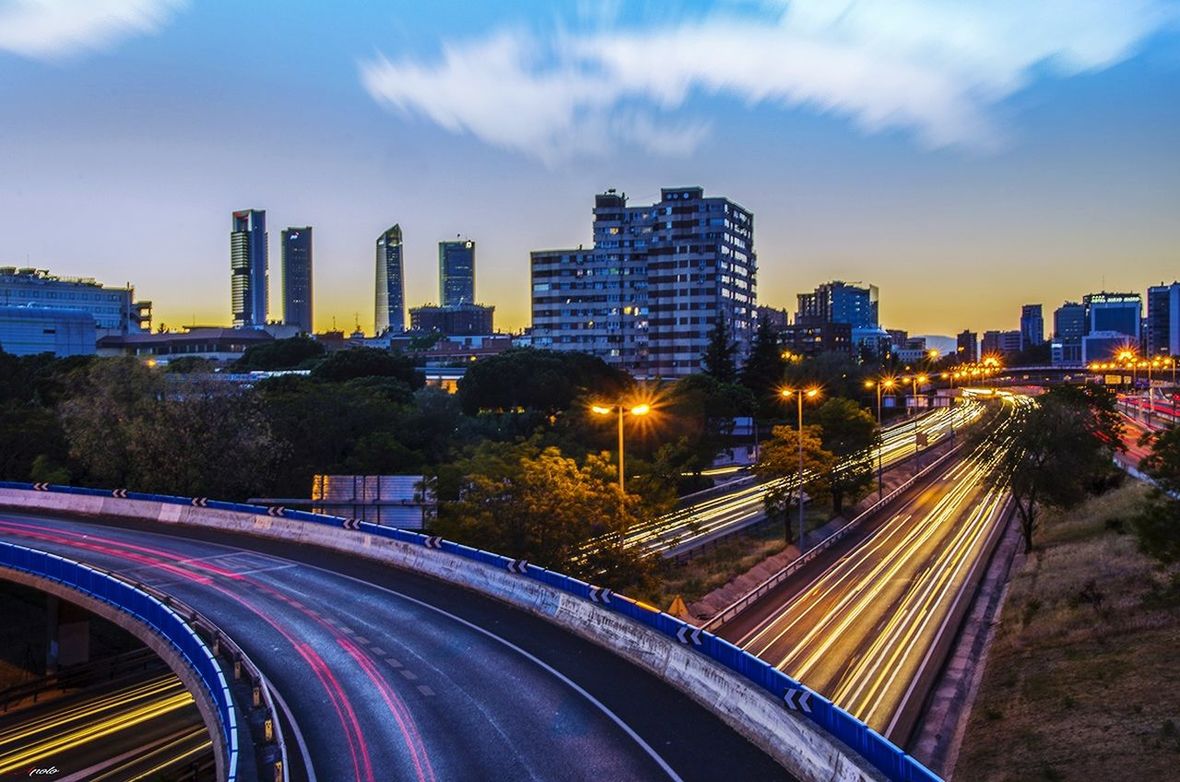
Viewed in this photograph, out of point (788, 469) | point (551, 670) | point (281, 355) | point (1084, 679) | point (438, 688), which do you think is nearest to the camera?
point (438, 688)

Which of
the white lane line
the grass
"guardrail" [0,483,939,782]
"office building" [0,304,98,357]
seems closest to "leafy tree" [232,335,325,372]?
"office building" [0,304,98,357]

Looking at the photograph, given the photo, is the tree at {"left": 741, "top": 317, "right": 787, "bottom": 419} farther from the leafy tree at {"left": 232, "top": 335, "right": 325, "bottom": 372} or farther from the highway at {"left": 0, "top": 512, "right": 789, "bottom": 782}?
the highway at {"left": 0, "top": 512, "right": 789, "bottom": 782}

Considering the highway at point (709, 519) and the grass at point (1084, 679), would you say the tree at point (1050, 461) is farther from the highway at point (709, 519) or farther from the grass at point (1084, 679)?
the highway at point (709, 519)

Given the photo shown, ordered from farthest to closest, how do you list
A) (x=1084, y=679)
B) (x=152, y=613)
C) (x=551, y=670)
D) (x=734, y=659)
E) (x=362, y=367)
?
(x=362, y=367) → (x=1084, y=679) → (x=152, y=613) → (x=551, y=670) → (x=734, y=659)

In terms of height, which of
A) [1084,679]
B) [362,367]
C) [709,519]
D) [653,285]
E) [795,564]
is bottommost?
[1084,679]

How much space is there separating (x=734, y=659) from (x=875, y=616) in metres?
20.5

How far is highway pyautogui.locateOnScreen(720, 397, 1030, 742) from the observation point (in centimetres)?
3064

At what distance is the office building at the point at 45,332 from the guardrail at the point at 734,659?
15571 centimetres

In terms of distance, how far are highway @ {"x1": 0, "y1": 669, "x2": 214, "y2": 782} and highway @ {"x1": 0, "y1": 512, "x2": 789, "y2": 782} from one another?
6.55 meters

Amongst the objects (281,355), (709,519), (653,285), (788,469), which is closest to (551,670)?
(788,469)

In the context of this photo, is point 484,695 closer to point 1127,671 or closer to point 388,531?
point 388,531

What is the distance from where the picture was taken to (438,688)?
22188 mm

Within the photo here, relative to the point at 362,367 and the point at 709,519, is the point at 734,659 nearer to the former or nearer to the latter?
the point at 709,519

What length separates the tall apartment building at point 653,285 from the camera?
535 ft
